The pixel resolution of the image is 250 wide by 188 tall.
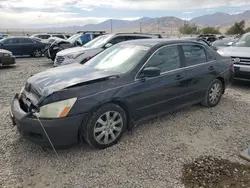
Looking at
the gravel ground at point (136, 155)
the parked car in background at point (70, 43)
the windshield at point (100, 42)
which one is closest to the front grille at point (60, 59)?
the windshield at point (100, 42)

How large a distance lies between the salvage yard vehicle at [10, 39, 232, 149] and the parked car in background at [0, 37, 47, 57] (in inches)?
484

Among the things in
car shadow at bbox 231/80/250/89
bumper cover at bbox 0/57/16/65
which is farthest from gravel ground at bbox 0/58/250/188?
bumper cover at bbox 0/57/16/65

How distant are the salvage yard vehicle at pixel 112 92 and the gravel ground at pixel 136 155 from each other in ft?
0.92

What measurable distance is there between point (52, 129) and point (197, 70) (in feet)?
9.84

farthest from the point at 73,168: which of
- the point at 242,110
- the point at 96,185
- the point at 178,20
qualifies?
the point at 178,20

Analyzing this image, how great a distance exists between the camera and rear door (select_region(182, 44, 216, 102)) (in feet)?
15.1

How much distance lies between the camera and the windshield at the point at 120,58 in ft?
13.0

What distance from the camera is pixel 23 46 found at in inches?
607

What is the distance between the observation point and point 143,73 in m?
3.81

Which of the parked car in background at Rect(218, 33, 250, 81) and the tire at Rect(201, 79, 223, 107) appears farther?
the parked car in background at Rect(218, 33, 250, 81)

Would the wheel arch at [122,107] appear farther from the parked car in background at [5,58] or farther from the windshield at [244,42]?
the parked car in background at [5,58]

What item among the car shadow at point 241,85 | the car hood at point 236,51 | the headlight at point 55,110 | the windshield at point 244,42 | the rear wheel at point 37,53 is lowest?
the car shadow at point 241,85

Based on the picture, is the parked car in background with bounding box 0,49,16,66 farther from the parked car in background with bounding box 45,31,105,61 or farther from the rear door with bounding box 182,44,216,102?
the rear door with bounding box 182,44,216,102

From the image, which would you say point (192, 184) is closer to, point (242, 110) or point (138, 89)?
point (138, 89)
